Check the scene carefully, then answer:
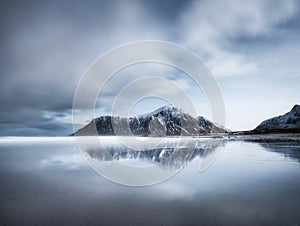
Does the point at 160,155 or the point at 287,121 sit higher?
the point at 287,121

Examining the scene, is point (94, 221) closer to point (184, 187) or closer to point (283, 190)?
point (184, 187)

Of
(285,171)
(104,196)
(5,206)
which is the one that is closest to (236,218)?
(104,196)

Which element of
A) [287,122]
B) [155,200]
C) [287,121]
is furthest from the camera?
[287,121]

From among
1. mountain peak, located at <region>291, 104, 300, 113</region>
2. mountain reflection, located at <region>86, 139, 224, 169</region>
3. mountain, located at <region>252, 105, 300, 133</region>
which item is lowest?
mountain reflection, located at <region>86, 139, 224, 169</region>

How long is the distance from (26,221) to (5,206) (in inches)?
63.1

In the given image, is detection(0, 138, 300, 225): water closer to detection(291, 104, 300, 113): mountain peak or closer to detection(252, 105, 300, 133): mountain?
detection(252, 105, 300, 133): mountain

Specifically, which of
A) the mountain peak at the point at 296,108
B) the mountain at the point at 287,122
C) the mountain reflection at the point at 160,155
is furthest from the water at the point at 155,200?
the mountain peak at the point at 296,108

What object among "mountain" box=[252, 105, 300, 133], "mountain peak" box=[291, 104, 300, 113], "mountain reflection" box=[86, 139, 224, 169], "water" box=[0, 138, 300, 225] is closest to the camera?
"water" box=[0, 138, 300, 225]

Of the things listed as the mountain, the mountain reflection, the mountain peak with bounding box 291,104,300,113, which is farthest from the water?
the mountain peak with bounding box 291,104,300,113

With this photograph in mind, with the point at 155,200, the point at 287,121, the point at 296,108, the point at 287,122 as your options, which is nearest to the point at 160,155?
the point at 155,200

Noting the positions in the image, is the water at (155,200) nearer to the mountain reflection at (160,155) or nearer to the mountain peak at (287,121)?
the mountain reflection at (160,155)

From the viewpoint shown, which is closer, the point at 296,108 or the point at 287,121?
the point at 287,121

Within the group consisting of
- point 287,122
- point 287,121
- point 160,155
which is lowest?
point 160,155

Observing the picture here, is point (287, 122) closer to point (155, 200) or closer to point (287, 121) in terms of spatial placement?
point (287, 121)
